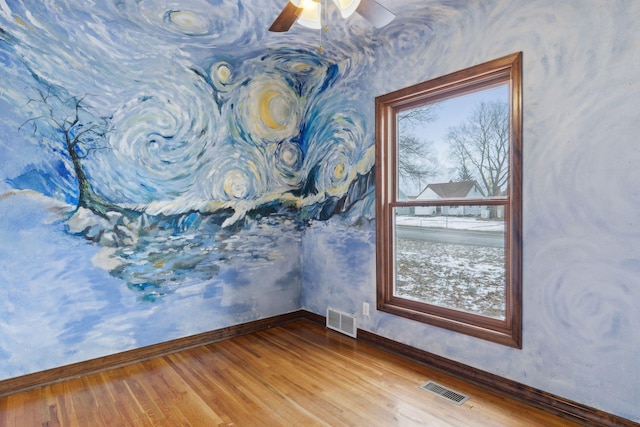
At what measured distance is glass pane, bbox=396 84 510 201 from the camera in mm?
2586

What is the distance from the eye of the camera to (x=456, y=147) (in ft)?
9.36

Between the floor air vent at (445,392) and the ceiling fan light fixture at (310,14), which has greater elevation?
the ceiling fan light fixture at (310,14)

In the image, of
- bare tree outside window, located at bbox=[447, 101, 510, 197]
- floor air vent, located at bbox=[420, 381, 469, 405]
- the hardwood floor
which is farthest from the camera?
bare tree outside window, located at bbox=[447, 101, 510, 197]

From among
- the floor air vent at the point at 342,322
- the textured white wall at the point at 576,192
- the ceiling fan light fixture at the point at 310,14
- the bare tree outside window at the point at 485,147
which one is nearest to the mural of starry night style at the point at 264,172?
the textured white wall at the point at 576,192

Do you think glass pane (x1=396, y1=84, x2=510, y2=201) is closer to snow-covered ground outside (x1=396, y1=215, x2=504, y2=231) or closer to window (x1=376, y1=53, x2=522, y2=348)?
window (x1=376, y1=53, x2=522, y2=348)

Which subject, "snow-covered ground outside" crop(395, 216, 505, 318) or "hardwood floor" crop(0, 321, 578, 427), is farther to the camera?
"snow-covered ground outside" crop(395, 216, 505, 318)

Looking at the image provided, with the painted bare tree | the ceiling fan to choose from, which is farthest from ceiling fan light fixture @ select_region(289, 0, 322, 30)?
the painted bare tree

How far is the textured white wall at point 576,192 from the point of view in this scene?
1.96 metres

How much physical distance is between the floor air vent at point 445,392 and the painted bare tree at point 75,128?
2977 millimetres

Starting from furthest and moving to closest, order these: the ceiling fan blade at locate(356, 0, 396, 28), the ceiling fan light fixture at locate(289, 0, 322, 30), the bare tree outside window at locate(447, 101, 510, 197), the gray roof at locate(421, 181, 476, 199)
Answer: the gray roof at locate(421, 181, 476, 199) → the bare tree outside window at locate(447, 101, 510, 197) → the ceiling fan light fixture at locate(289, 0, 322, 30) → the ceiling fan blade at locate(356, 0, 396, 28)

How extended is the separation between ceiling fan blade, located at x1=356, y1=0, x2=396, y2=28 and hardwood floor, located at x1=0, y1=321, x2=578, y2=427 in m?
2.47

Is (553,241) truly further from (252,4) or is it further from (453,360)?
(252,4)

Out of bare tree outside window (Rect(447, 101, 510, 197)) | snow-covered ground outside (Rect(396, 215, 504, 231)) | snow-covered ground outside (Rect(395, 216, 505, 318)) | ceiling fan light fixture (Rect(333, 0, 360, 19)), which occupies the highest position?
ceiling fan light fixture (Rect(333, 0, 360, 19))

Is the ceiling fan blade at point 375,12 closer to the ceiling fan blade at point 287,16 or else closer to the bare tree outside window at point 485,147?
the ceiling fan blade at point 287,16
